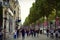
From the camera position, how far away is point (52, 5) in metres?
27.3

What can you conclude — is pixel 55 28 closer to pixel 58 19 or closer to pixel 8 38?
pixel 58 19

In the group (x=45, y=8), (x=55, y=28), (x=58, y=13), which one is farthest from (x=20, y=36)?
(x=45, y=8)

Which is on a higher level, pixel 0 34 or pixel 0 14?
pixel 0 14

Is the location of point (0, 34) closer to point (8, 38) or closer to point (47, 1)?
point (8, 38)

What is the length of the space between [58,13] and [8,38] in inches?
271

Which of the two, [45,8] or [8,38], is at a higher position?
[45,8]

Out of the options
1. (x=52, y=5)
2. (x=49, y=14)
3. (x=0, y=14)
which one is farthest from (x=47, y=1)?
(x=0, y=14)

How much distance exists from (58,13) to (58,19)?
4.65 feet

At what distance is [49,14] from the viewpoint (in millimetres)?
31797

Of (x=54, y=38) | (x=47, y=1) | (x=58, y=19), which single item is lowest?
(x=54, y=38)

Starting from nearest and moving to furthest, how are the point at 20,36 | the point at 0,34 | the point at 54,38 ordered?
the point at 0,34 < the point at 20,36 < the point at 54,38

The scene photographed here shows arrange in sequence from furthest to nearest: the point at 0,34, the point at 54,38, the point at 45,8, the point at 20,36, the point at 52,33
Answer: the point at 45,8 → the point at 52,33 → the point at 54,38 → the point at 20,36 → the point at 0,34

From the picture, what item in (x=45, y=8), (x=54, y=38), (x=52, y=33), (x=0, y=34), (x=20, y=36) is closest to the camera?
(x=0, y=34)

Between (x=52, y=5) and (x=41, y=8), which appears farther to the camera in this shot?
(x=41, y=8)
